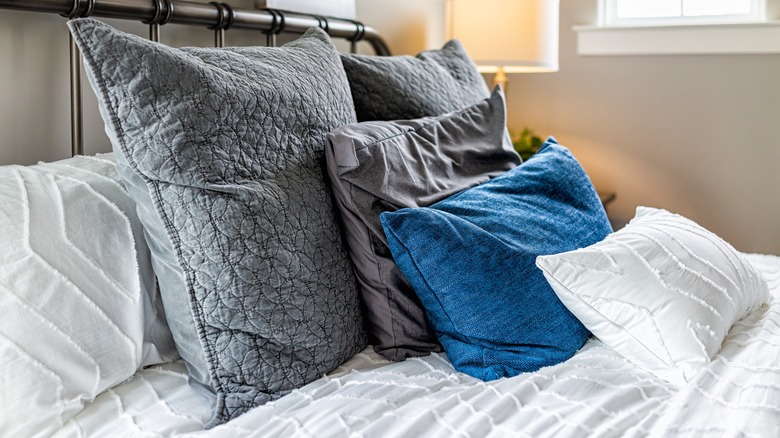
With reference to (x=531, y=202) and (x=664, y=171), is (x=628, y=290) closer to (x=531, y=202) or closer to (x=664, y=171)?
(x=531, y=202)

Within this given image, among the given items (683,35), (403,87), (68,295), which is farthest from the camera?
(683,35)

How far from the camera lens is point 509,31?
2.38m

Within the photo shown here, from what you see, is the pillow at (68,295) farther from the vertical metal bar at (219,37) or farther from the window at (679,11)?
the window at (679,11)

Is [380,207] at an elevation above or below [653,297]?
above

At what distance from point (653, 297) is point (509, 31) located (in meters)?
1.45

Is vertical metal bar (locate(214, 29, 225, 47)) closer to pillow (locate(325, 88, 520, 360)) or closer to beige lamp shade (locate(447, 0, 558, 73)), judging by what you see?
pillow (locate(325, 88, 520, 360))

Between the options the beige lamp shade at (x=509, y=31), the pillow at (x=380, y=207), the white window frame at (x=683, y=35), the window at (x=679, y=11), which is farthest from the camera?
the window at (x=679, y=11)

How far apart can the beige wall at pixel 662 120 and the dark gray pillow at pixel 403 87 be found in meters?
0.67

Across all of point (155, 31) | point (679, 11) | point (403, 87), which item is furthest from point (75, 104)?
point (679, 11)

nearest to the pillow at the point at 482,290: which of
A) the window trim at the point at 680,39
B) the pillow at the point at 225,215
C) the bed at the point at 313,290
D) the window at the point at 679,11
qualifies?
the bed at the point at 313,290

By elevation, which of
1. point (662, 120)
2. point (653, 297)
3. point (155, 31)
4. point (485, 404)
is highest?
point (155, 31)

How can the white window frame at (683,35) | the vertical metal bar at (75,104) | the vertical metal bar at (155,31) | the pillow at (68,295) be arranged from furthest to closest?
the white window frame at (683,35) → the vertical metal bar at (155,31) → the vertical metal bar at (75,104) → the pillow at (68,295)

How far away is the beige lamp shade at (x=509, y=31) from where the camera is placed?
237cm

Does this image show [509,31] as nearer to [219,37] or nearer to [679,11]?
[679,11]
